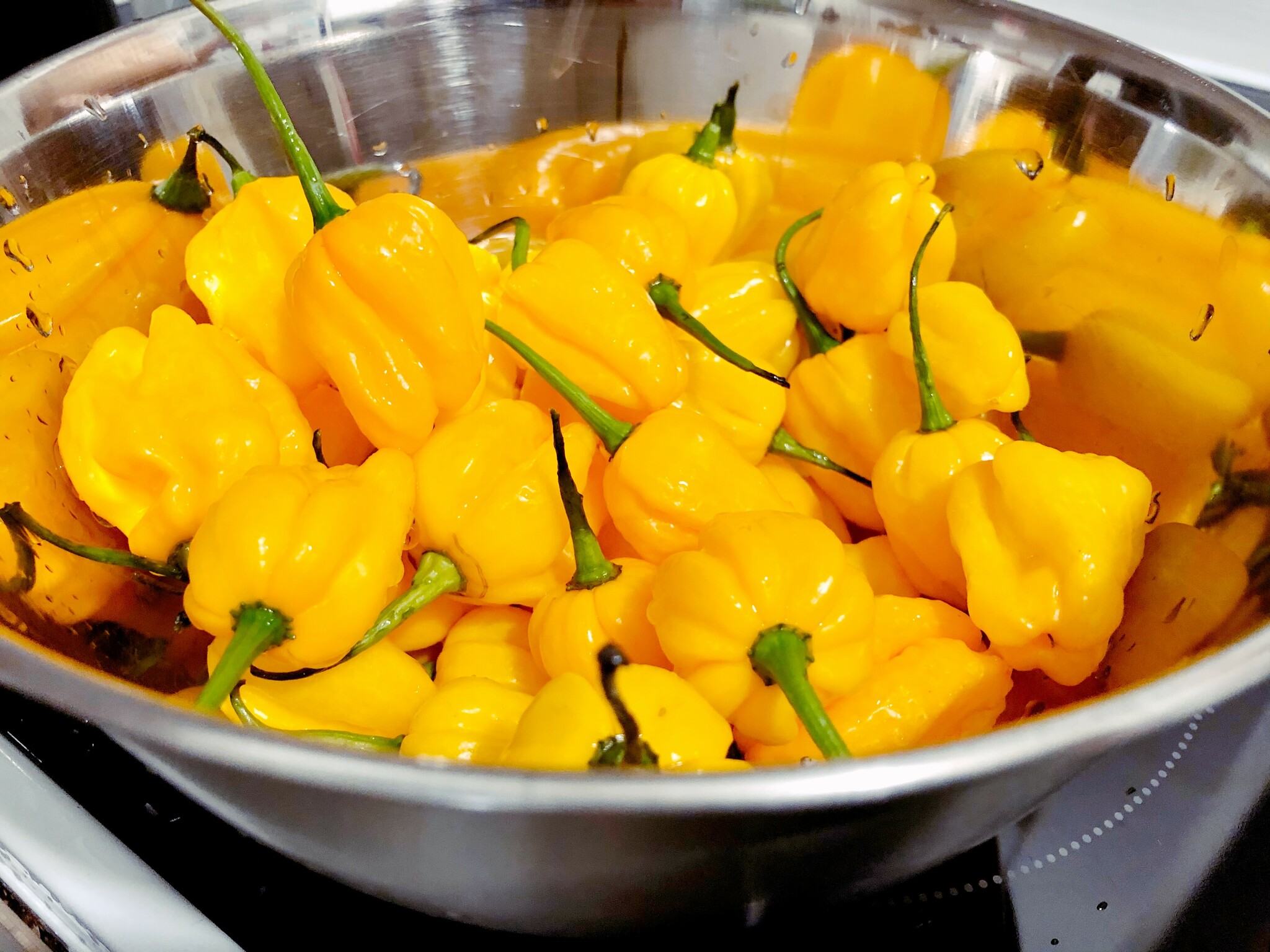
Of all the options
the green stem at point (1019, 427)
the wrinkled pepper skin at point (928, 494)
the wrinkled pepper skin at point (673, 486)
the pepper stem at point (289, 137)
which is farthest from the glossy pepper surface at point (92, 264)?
the green stem at point (1019, 427)

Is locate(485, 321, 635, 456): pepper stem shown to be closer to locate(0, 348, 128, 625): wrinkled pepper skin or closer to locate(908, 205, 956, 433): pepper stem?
locate(908, 205, 956, 433): pepper stem

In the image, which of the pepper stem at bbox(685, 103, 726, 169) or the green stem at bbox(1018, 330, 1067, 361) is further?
the pepper stem at bbox(685, 103, 726, 169)

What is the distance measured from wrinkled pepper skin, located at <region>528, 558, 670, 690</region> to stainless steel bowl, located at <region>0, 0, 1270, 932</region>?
19 centimetres

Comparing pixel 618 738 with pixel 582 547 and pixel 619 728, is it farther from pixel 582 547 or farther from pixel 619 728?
pixel 582 547

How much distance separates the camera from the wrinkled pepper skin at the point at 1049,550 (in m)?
0.77

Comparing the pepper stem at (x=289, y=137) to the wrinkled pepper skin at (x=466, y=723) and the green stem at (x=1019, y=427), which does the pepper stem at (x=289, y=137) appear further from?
the green stem at (x=1019, y=427)

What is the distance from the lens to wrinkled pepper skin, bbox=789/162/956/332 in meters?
0.99

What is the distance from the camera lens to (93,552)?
0.75m

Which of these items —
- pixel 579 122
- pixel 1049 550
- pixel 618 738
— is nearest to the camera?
pixel 618 738

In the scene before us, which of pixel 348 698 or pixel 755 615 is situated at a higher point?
pixel 755 615

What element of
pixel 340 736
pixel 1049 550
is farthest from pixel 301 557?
pixel 1049 550

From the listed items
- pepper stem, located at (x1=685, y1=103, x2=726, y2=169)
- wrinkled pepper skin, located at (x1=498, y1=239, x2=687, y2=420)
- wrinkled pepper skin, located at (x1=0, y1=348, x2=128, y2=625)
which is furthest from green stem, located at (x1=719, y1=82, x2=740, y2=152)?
wrinkled pepper skin, located at (x1=0, y1=348, x2=128, y2=625)

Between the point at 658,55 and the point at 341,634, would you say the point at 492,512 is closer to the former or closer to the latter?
the point at 341,634

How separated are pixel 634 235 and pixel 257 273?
373 millimetres
